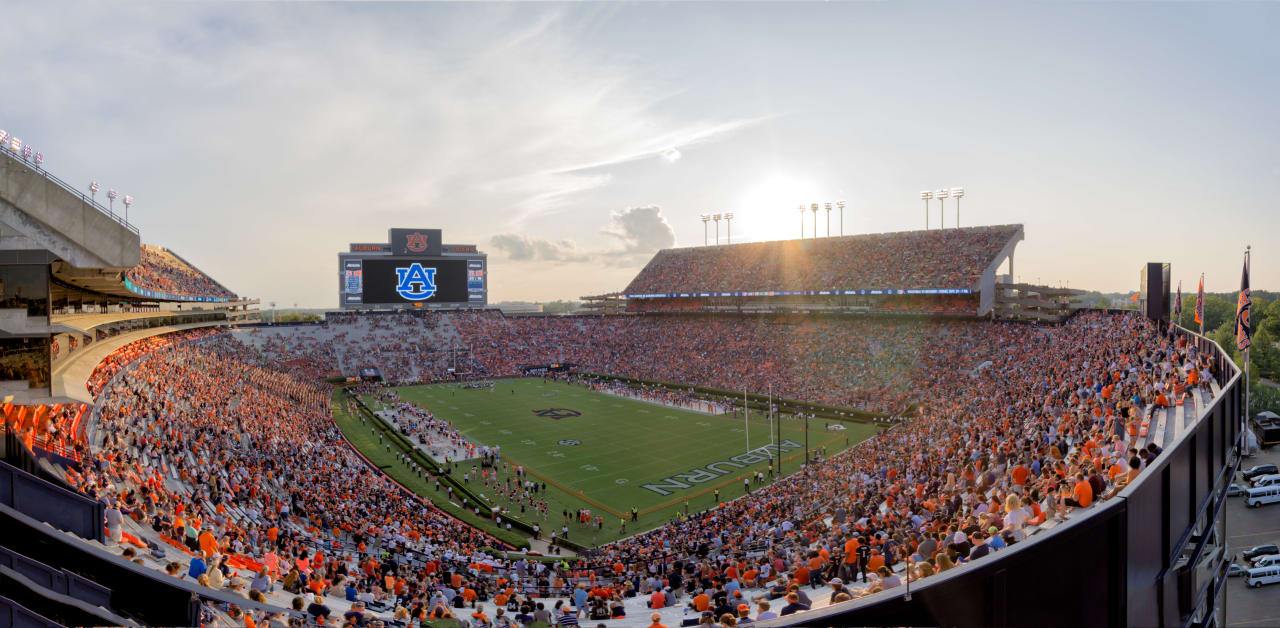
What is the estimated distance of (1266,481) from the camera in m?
33.0

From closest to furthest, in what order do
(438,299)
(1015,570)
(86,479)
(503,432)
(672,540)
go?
(1015,570), (86,479), (672,540), (503,432), (438,299)

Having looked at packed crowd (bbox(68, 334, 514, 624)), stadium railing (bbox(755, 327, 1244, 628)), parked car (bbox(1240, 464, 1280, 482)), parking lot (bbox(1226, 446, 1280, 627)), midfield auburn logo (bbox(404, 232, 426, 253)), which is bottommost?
parking lot (bbox(1226, 446, 1280, 627))

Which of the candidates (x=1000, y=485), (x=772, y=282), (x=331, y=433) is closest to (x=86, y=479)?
→ (x=1000, y=485)

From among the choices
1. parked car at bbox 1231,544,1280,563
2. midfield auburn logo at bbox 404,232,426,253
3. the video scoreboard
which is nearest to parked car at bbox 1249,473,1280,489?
parked car at bbox 1231,544,1280,563

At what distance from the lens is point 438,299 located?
255 ft

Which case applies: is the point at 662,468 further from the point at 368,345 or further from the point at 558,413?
the point at 368,345

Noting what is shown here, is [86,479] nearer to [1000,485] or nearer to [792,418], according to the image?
[1000,485]

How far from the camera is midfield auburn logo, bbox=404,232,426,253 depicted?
255 feet

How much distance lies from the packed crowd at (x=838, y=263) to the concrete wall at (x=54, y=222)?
179ft

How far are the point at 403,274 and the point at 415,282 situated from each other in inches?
66.3

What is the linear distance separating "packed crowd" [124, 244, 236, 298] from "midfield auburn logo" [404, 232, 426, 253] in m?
19.7

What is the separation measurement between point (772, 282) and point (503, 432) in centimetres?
3680

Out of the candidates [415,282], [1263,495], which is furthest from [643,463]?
[415,282]

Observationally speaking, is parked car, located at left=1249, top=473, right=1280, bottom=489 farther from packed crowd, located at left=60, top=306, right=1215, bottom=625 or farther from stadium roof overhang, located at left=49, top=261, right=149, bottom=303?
stadium roof overhang, located at left=49, top=261, right=149, bottom=303
